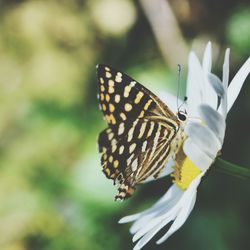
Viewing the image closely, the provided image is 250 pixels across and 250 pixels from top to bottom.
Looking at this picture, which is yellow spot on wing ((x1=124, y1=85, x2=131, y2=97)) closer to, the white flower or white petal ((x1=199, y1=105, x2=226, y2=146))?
the white flower

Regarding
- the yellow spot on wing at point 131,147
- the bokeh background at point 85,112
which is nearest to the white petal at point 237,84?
the yellow spot on wing at point 131,147

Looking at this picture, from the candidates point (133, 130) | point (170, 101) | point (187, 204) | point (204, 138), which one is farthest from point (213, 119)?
point (170, 101)

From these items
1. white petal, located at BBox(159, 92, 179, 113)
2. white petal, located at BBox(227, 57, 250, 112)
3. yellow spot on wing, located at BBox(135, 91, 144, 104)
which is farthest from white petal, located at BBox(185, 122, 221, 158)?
white petal, located at BBox(159, 92, 179, 113)

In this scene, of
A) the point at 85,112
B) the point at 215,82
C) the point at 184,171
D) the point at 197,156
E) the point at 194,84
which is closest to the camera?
the point at 215,82

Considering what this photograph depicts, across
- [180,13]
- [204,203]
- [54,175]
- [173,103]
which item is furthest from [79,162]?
[180,13]

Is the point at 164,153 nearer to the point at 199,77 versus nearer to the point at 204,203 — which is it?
the point at 199,77

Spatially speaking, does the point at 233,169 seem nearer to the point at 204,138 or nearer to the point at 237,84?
the point at 204,138
